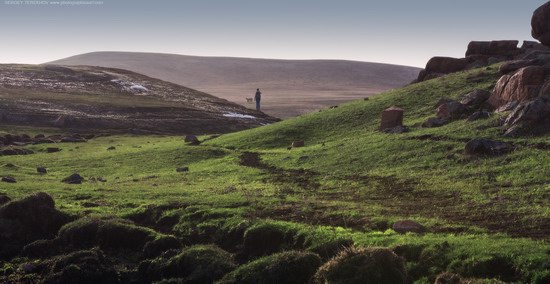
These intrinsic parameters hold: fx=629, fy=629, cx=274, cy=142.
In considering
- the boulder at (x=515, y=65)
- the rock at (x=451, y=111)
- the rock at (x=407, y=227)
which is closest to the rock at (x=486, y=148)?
the rock at (x=451, y=111)

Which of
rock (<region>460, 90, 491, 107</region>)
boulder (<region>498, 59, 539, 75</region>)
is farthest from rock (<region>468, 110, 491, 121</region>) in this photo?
boulder (<region>498, 59, 539, 75</region>)

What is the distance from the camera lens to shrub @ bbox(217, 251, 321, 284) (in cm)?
2014

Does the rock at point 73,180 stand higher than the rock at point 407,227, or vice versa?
the rock at point 407,227

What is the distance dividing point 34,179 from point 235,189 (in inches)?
625

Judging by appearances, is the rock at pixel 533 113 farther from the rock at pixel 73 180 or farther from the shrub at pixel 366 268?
the rock at pixel 73 180

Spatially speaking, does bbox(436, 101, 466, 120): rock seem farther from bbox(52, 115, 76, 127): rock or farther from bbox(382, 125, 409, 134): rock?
bbox(52, 115, 76, 127): rock

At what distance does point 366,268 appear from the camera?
1778 centimetres

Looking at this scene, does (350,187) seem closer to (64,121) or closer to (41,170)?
(41,170)

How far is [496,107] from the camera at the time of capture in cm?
4659

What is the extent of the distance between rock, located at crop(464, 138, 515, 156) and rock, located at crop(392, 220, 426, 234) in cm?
1291

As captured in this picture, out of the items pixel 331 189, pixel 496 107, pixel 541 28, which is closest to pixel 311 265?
pixel 331 189

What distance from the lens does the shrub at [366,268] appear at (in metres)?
17.8

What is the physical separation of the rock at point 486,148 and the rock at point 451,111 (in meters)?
12.3

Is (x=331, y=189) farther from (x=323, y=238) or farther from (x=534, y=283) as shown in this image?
(x=534, y=283)
